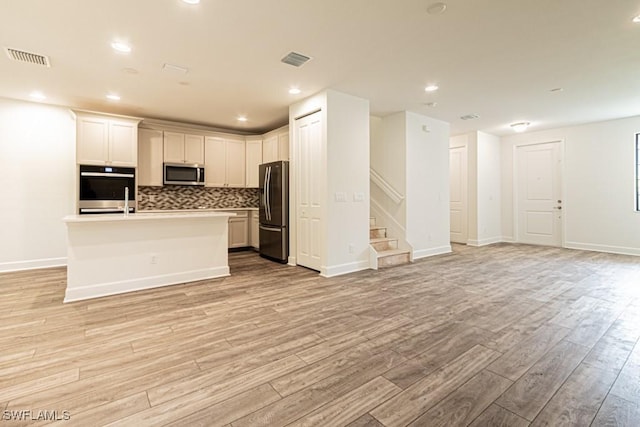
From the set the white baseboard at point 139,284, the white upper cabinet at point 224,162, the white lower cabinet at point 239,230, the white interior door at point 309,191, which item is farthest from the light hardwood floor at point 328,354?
the white upper cabinet at point 224,162

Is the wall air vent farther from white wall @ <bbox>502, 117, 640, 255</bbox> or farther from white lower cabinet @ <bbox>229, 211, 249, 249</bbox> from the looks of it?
white lower cabinet @ <bbox>229, 211, 249, 249</bbox>

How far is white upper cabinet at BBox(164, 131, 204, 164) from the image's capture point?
19.8 ft

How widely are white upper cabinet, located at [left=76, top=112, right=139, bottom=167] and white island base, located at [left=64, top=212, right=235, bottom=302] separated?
1.85 metres

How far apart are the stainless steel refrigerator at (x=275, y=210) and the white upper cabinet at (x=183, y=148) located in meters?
1.58

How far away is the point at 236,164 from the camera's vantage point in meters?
6.83

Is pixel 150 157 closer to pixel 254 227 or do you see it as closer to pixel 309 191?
pixel 254 227

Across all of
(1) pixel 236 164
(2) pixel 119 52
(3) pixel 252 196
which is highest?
(2) pixel 119 52

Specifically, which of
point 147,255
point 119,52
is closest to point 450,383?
point 147,255

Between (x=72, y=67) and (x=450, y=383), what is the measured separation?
206 inches

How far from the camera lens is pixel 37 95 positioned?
470 cm

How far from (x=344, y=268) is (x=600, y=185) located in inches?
247

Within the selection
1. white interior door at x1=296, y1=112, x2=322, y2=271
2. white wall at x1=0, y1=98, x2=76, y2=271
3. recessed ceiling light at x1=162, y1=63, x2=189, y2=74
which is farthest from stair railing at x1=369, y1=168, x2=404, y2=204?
white wall at x1=0, y1=98, x2=76, y2=271

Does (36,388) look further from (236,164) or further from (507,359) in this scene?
(236,164)

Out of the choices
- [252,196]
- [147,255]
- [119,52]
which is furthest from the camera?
[252,196]
